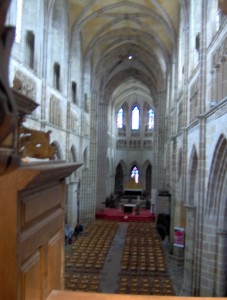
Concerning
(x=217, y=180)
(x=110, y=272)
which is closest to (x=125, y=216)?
(x=110, y=272)

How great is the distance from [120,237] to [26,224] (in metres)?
22.2

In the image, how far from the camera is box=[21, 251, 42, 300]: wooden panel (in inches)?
79.3

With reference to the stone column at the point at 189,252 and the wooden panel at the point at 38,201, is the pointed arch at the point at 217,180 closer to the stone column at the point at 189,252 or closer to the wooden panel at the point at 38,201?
the stone column at the point at 189,252

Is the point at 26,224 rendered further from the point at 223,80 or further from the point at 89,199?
the point at 89,199

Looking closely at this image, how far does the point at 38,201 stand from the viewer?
2287mm

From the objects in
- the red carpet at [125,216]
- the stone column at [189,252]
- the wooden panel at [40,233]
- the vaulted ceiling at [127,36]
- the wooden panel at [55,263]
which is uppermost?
the vaulted ceiling at [127,36]

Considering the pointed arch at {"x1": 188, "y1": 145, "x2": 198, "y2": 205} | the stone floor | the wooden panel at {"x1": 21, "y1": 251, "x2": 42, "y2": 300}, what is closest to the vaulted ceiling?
the pointed arch at {"x1": 188, "y1": 145, "x2": 198, "y2": 205}

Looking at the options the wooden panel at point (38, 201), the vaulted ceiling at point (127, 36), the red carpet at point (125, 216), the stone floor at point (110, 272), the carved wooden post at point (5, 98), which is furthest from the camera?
the red carpet at point (125, 216)

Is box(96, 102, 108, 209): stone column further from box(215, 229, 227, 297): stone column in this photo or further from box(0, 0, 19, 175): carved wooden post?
box(0, 0, 19, 175): carved wooden post

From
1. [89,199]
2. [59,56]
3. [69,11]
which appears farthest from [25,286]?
[89,199]

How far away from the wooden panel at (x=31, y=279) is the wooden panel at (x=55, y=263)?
27cm

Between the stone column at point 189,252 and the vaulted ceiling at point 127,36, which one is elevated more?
the vaulted ceiling at point 127,36

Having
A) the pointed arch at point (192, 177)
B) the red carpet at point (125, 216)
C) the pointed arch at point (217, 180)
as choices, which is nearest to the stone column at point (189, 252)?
the pointed arch at point (192, 177)

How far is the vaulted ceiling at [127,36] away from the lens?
71.5 ft
